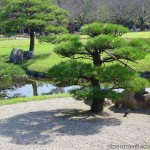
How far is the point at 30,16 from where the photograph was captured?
80.8ft

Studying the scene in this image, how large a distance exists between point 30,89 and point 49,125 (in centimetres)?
→ 934

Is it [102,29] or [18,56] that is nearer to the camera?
[102,29]

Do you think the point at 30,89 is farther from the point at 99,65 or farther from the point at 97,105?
the point at 99,65

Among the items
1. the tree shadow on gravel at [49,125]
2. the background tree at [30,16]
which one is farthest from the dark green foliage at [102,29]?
the background tree at [30,16]

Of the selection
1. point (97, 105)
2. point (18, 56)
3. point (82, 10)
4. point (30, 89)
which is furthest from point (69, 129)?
point (82, 10)

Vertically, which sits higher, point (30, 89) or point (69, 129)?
point (69, 129)

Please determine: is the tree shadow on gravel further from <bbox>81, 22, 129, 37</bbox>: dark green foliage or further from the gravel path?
<bbox>81, 22, 129, 37</bbox>: dark green foliage

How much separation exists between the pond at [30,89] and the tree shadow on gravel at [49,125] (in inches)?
229

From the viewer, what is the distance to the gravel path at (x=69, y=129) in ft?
23.9

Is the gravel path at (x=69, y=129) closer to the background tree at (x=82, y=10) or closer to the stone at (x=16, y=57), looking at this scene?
the stone at (x=16, y=57)

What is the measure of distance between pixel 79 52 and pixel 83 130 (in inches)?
87.2

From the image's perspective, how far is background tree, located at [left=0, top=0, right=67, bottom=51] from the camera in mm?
24077

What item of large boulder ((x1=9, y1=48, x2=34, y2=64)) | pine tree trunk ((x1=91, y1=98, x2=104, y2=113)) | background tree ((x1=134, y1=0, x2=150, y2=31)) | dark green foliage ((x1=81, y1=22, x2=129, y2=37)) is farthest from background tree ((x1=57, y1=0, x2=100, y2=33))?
dark green foliage ((x1=81, y1=22, x2=129, y2=37))

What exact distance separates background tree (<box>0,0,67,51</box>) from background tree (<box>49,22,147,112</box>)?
14845mm
